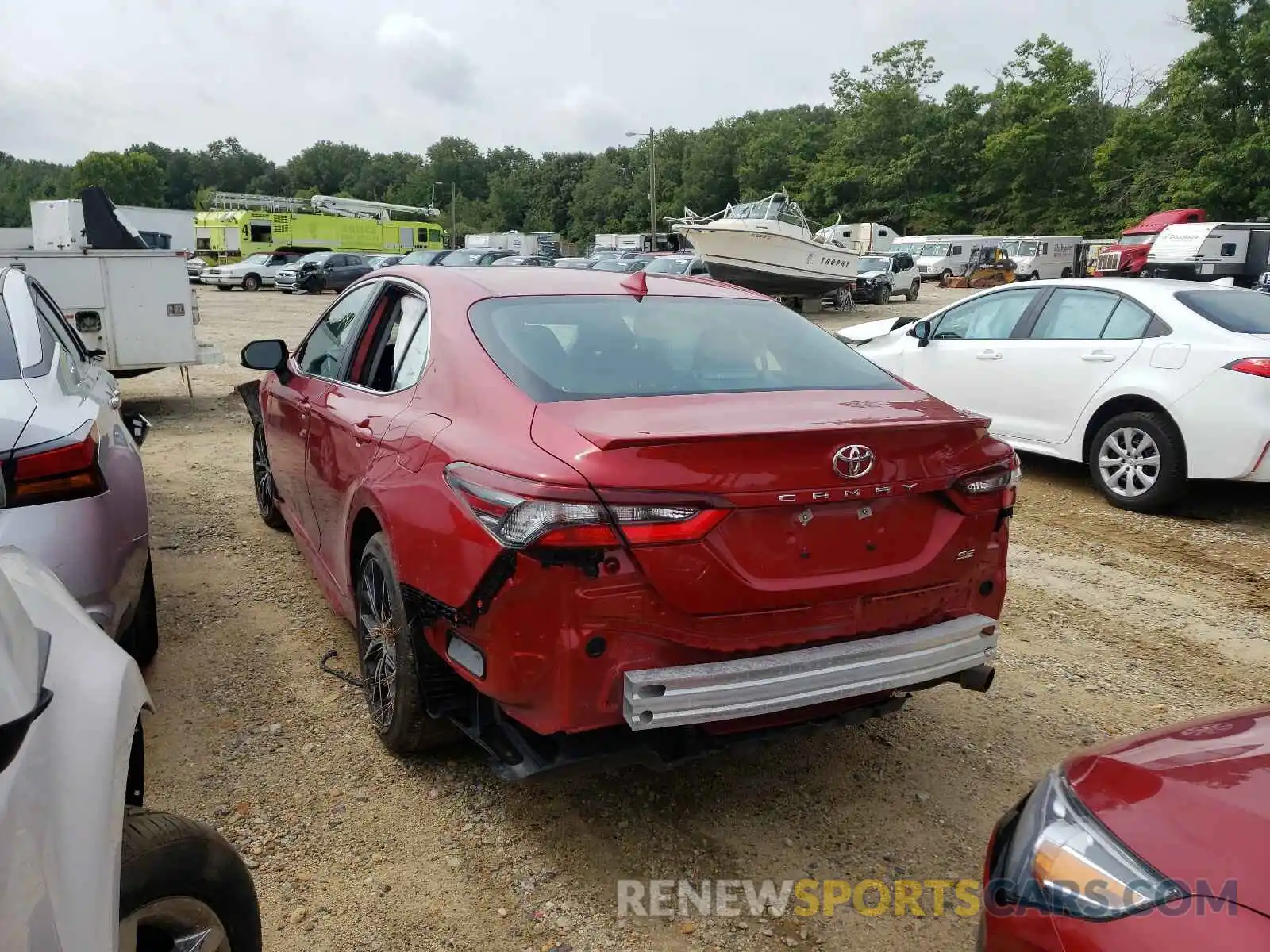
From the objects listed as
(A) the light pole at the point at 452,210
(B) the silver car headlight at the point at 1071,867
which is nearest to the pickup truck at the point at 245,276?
(A) the light pole at the point at 452,210

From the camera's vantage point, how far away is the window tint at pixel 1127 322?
258 inches

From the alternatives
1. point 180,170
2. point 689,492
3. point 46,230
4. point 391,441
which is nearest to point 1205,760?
point 689,492

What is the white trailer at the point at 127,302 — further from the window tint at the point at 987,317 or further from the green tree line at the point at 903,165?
the green tree line at the point at 903,165

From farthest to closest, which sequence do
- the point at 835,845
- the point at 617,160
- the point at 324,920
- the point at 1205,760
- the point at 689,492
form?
the point at 617,160 → the point at 835,845 → the point at 324,920 → the point at 689,492 → the point at 1205,760

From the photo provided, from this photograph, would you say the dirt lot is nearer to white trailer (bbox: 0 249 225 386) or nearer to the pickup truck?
white trailer (bbox: 0 249 225 386)

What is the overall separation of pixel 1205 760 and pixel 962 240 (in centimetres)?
4845

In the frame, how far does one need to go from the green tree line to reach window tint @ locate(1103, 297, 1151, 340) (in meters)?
45.8

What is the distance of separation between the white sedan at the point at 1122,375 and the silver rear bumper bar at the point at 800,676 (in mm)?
4202

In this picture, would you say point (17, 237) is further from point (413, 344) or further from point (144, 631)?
point (413, 344)

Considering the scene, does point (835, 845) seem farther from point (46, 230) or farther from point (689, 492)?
point (46, 230)

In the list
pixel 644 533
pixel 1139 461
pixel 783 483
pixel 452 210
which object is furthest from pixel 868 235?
pixel 644 533

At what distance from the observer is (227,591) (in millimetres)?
4781

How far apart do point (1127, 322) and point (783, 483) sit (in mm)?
5397

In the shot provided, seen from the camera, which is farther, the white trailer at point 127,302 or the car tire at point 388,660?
the white trailer at point 127,302
